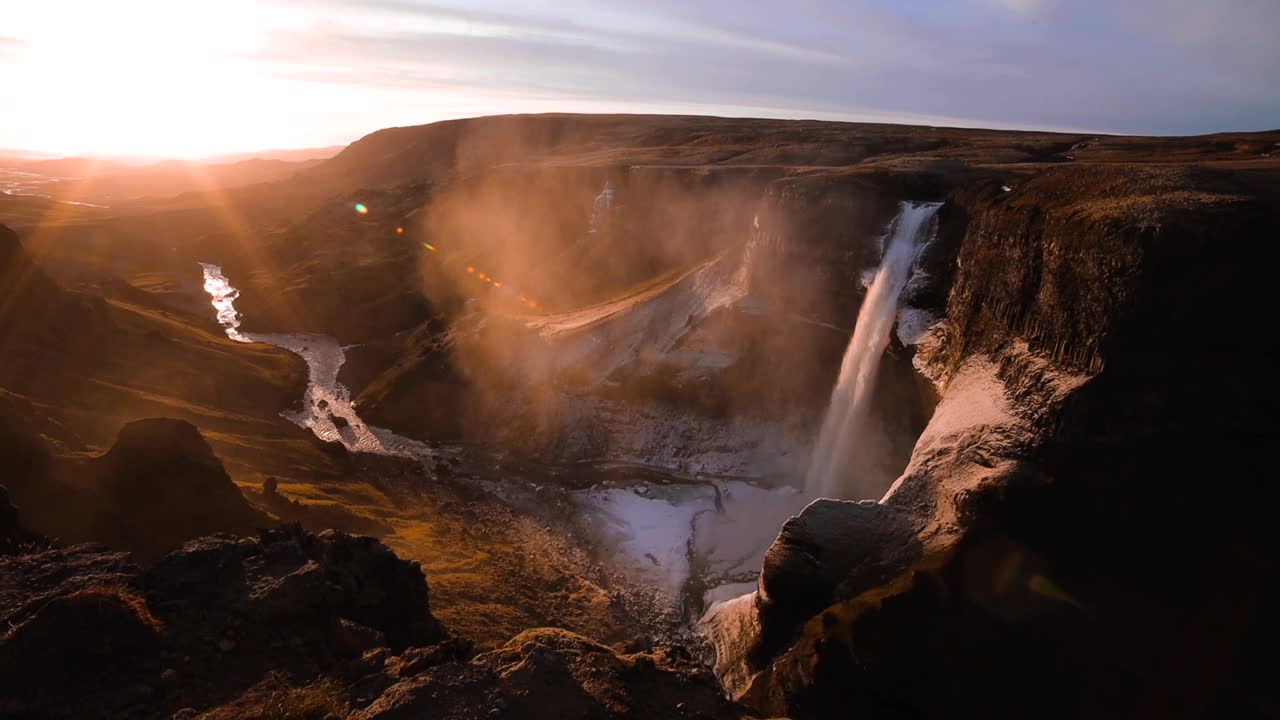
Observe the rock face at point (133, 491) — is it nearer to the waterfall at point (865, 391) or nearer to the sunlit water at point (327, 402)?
the sunlit water at point (327, 402)

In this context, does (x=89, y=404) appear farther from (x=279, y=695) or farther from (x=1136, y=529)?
(x=1136, y=529)

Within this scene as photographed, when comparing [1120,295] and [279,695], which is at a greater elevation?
[1120,295]

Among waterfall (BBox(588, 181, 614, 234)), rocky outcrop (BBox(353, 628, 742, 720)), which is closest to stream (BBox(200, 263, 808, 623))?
rocky outcrop (BBox(353, 628, 742, 720))

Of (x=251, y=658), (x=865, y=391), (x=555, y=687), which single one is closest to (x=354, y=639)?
(x=251, y=658)

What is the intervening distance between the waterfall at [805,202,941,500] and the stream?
2.20 metres

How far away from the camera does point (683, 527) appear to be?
30.2m

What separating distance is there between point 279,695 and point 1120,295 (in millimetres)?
18181

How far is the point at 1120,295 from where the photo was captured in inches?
639

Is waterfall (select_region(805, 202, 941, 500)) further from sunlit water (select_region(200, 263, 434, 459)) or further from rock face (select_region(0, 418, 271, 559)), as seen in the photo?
rock face (select_region(0, 418, 271, 559))

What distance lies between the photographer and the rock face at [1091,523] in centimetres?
1419

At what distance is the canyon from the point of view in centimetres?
1288

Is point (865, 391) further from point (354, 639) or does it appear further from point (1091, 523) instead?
point (354, 639)

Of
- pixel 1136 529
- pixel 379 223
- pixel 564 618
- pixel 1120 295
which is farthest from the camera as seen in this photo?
pixel 379 223

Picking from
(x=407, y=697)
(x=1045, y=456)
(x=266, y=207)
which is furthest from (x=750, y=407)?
(x=266, y=207)
